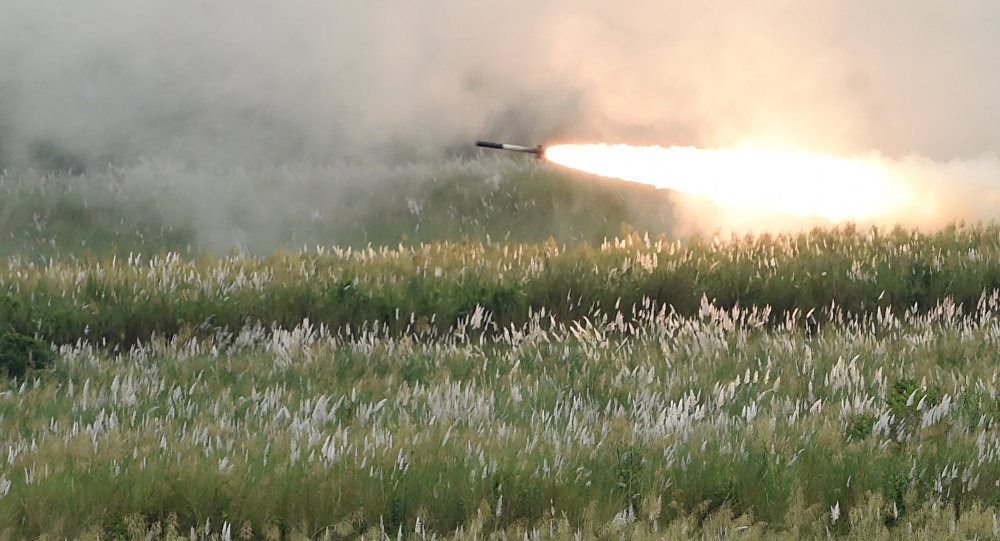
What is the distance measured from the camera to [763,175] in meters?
14.7

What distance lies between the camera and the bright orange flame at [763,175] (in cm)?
1351

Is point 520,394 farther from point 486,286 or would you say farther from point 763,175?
point 763,175

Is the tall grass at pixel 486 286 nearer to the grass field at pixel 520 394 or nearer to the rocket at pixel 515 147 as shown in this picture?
the grass field at pixel 520 394

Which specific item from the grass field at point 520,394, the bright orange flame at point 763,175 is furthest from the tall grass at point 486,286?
the bright orange flame at point 763,175

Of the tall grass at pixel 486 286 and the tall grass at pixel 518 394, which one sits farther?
the tall grass at pixel 486 286

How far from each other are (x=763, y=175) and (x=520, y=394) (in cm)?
854

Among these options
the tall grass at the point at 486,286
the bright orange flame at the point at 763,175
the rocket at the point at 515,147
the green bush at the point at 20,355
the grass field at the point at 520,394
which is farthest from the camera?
the bright orange flame at the point at 763,175

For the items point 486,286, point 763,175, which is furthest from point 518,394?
point 763,175

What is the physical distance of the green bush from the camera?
25.4 feet

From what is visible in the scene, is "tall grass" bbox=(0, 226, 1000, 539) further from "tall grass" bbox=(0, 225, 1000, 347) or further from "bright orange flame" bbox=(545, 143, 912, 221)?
"bright orange flame" bbox=(545, 143, 912, 221)

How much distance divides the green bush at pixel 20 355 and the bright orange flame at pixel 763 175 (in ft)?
21.0

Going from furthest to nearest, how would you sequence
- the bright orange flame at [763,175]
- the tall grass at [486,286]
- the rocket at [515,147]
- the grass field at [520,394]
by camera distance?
1. the bright orange flame at [763,175]
2. the rocket at [515,147]
3. the tall grass at [486,286]
4. the grass field at [520,394]

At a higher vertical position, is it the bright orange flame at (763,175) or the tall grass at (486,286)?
the bright orange flame at (763,175)

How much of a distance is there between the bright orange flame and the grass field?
1.47 meters
